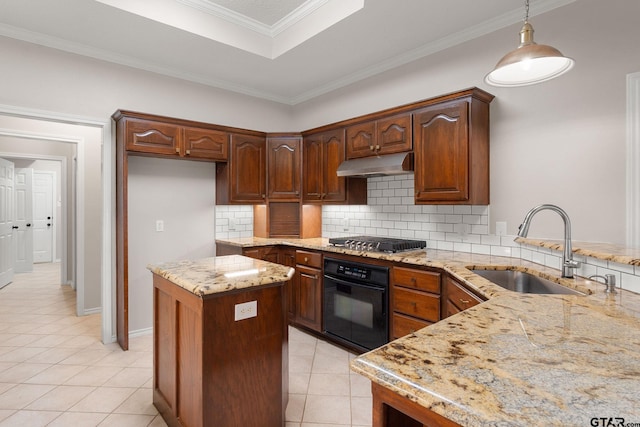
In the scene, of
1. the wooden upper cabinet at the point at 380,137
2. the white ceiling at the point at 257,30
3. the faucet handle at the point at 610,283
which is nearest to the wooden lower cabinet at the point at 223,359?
the faucet handle at the point at 610,283

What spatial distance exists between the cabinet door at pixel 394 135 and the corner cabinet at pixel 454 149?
89 millimetres

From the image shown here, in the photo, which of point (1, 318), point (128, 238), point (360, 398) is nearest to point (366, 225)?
point (360, 398)

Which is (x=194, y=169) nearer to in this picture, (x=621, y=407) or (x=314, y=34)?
(x=314, y=34)

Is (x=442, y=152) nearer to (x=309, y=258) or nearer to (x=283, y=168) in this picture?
(x=309, y=258)

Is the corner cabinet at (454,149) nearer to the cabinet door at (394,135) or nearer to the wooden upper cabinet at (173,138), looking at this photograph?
the cabinet door at (394,135)

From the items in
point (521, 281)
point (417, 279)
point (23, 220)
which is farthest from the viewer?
point (23, 220)

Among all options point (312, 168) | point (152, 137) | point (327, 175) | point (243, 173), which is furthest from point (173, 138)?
point (327, 175)

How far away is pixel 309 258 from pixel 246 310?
1743mm

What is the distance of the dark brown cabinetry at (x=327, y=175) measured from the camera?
3.62 meters

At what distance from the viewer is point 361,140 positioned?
339 cm

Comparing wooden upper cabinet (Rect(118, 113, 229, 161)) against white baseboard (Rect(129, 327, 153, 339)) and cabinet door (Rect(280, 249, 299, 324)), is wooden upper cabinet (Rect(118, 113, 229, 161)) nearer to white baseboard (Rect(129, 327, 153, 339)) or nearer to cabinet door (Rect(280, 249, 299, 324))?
cabinet door (Rect(280, 249, 299, 324))

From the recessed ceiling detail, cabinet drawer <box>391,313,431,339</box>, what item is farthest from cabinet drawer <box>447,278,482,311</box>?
the recessed ceiling detail

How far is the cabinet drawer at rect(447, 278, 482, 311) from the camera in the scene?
1968mm

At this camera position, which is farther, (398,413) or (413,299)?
(413,299)
